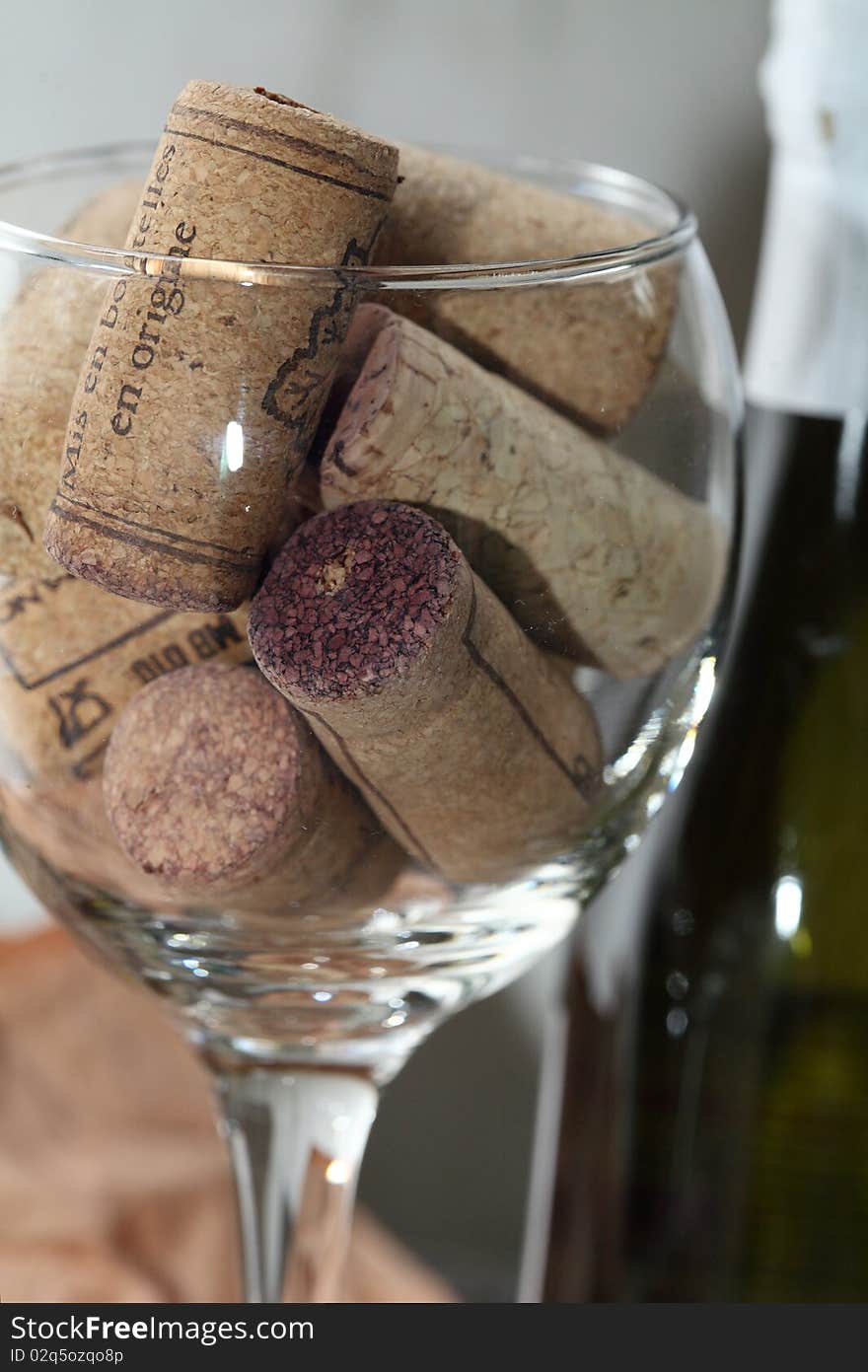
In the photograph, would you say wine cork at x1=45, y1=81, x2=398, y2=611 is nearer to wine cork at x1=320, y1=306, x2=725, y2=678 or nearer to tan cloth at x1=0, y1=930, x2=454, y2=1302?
wine cork at x1=320, y1=306, x2=725, y2=678

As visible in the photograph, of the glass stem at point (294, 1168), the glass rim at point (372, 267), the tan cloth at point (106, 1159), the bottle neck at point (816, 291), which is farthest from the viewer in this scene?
the tan cloth at point (106, 1159)

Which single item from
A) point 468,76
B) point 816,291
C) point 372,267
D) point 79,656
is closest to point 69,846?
point 79,656

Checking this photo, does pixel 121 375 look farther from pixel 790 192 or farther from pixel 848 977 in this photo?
pixel 848 977

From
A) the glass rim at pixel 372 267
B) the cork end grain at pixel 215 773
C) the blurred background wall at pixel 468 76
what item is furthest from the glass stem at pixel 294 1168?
the blurred background wall at pixel 468 76

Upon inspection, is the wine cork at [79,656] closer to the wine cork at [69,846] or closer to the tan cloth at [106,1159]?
the wine cork at [69,846]

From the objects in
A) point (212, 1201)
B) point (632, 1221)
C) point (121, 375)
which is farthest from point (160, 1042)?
point (121, 375)

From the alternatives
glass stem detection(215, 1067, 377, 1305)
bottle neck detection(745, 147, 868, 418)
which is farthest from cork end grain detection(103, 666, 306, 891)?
bottle neck detection(745, 147, 868, 418)

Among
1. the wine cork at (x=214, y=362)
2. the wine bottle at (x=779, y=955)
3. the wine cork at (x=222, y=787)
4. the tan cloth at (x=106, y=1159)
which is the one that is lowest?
the tan cloth at (x=106, y=1159)
